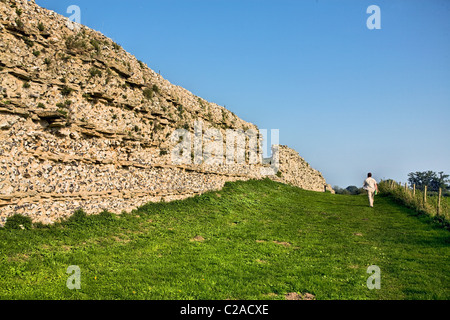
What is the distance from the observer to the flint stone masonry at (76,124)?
11.8 m

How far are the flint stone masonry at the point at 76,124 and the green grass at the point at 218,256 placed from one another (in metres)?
1.07

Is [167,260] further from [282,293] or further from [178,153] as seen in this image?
[178,153]

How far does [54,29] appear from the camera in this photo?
14352mm

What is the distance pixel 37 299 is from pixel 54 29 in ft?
39.4

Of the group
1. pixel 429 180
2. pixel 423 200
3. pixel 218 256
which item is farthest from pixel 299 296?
pixel 429 180

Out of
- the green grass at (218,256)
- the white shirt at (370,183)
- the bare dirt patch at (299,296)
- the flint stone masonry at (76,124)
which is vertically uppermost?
the flint stone masonry at (76,124)

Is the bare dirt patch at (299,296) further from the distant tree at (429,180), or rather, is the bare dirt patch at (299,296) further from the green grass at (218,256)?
the distant tree at (429,180)

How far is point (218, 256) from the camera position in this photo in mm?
11352

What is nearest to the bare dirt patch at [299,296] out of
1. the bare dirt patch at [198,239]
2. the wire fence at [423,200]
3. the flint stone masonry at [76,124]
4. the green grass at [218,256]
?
the green grass at [218,256]

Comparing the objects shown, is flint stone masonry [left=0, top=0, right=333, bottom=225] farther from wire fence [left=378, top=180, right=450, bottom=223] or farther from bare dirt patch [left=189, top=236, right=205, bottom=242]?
wire fence [left=378, top=180, right=450, bottom=223]

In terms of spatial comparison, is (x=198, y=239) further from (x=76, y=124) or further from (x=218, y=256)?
(x=76, y=124)

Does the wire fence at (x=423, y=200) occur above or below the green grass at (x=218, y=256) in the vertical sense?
above

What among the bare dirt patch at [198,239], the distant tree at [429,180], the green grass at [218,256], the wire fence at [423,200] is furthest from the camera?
the distant tree at [429,180]
